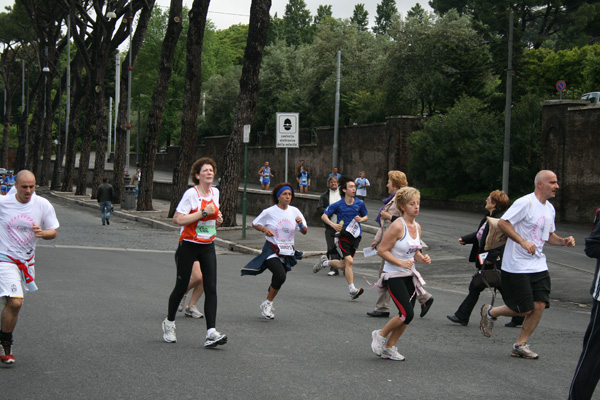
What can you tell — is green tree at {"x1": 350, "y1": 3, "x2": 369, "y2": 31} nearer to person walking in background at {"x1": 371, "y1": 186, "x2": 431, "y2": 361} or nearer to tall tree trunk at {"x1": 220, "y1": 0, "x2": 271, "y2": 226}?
tall tree trunk at {"x1": 220, "y1": 0, "x2": 271, "y2": 226}

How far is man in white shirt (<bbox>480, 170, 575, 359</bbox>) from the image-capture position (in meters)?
7.57

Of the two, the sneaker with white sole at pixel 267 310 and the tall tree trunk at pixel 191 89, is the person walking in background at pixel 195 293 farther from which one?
the tall tree trunk at pixel 191 89

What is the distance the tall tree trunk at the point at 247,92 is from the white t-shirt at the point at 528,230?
15.3m

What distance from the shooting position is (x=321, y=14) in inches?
4675

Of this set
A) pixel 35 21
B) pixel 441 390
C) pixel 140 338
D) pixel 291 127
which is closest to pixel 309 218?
pixel 291 127

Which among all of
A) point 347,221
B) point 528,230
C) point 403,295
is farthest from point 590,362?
point 347,221

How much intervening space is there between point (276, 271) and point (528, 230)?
9.91ft

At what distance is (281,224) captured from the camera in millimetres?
9523

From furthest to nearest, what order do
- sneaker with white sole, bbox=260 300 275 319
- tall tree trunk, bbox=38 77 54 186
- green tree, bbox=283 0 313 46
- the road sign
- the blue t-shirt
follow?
green tree, bbox=283 0 313 46 < tall tree trunk, bbox=38 77 54 186 < the road sign < the blue t-shirt < sneaker with white sole, bbox=260 300 275 319

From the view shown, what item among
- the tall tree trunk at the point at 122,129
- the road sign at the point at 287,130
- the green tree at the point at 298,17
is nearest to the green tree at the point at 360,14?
the green tree at the point at 298,17

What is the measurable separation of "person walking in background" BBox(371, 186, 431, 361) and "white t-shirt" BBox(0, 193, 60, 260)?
305 cm

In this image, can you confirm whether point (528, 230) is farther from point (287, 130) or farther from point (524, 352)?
point (287, 130)

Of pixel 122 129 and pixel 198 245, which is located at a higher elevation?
pixel 122 129

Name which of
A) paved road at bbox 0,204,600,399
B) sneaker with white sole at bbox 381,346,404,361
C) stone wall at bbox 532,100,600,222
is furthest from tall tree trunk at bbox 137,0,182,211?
sneaker with white sole at bbox 381,346,404,361
